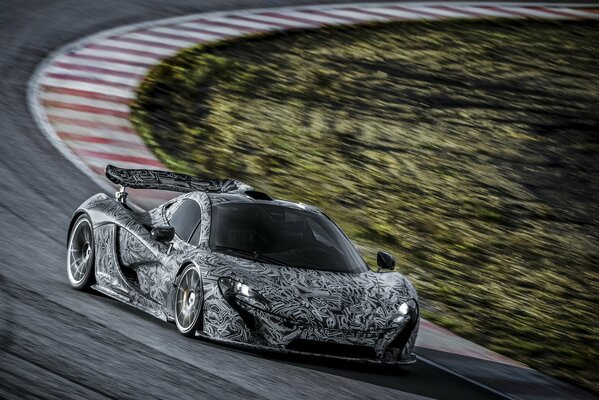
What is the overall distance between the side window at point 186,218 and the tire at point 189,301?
0.61 m

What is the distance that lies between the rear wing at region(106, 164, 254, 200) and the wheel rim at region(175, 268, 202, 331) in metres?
1.83

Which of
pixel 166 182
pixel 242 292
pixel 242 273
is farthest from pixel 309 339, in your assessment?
pixel 166 182

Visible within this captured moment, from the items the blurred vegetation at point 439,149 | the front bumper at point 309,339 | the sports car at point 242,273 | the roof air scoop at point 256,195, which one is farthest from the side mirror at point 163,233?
the blurred vegetation at point 439,149

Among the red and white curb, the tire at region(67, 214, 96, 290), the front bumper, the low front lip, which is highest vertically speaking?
the front bumper

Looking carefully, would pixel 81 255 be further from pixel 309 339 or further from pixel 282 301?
pixel 309 339

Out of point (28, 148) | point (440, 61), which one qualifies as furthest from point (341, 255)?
point (440, 61)

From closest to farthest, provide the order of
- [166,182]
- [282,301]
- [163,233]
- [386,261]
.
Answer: [282,301], [163,233], [386,261], [166,182]

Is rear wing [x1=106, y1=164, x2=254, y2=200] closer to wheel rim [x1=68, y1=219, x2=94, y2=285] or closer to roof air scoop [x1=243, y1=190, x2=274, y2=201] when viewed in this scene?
roof air scoop [x1=243, y1=190, x2=274, y2=201]

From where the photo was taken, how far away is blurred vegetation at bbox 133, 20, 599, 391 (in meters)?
12.2

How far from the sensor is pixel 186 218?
965 centimetres

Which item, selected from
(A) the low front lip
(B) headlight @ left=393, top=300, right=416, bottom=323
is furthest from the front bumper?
(B) headlight @ left=393, top=300, right=416, bottom=323

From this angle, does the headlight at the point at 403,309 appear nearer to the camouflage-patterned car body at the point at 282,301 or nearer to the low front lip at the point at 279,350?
the camouflage-patterned car body at the point at 282,301

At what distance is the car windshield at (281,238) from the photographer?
29.7 feet

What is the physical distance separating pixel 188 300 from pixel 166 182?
2.12m
